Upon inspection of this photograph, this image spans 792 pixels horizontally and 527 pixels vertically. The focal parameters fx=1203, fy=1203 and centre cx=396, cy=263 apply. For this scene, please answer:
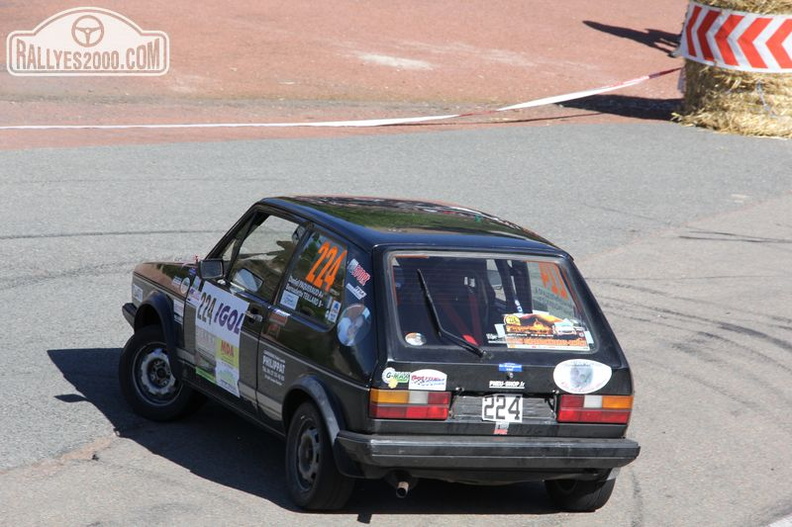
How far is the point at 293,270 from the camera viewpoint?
6453 mm

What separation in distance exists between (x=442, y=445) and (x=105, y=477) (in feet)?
6.17

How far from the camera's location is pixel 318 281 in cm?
619

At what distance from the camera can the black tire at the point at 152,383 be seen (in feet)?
24.0

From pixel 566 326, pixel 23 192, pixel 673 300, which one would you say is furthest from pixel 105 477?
pixel 23 192

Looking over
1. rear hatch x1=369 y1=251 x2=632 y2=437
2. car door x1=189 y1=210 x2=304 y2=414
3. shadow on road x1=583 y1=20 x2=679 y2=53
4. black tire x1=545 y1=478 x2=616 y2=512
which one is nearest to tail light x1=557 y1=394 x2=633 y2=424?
rear hatch x1=369 y1=251 x2=632 y2=437

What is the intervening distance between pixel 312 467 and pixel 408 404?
0.66m

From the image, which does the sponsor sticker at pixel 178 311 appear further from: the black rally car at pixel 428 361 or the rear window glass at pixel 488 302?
the rear window glass at pixel 488 302

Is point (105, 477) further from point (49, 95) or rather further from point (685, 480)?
point (49, 95)

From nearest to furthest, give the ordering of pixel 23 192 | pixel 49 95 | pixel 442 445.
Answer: pixel 442 445, pixel 23 192, pixel 49 95

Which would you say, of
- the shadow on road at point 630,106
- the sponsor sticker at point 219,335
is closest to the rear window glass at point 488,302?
the sponsor sticker at point 219,335

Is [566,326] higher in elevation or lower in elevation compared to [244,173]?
higher

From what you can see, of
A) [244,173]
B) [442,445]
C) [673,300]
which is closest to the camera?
[442,445]

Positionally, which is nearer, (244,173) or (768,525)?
(768,525)

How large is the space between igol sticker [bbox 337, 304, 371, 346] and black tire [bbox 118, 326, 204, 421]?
5.91 feet
